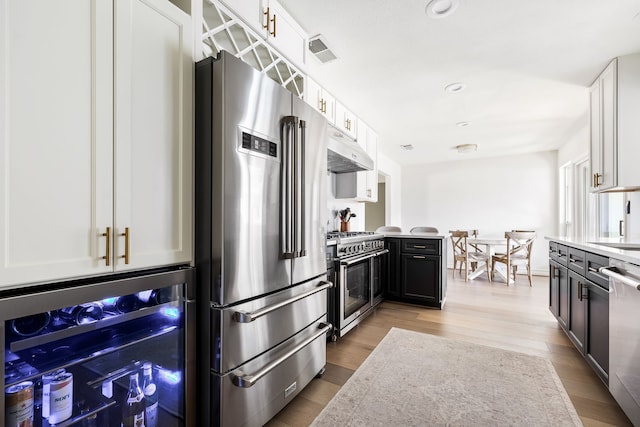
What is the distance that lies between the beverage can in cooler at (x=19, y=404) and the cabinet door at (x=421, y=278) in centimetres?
353

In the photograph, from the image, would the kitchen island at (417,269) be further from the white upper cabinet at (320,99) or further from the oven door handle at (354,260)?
the white upper cabinet at (320,99)

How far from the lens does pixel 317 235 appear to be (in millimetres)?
2037

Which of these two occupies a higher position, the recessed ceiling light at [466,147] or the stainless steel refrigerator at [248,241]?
the recessed ceiling light at [466,147]

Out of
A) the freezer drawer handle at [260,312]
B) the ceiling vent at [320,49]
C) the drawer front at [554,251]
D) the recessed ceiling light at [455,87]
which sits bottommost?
the freezer drawer handle at [260,312]

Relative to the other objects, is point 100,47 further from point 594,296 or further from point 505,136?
point 505,136

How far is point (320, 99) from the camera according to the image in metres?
2.92

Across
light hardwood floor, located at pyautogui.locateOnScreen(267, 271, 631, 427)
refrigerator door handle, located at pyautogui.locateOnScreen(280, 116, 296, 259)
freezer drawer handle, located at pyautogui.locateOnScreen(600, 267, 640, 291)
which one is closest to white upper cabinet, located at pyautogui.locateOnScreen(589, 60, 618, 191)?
freezer drawer handle, located at pyautogui.locateOnScreen(600, 267, 640, 291)

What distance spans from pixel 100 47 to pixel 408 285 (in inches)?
146

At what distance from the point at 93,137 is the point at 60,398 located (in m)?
0.91

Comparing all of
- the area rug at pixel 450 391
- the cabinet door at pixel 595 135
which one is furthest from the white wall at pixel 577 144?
the area rug at pixel 450 391

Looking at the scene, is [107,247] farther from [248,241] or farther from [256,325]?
[256,325]

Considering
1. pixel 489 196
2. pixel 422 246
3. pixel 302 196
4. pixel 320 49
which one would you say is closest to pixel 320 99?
pixel 320 49

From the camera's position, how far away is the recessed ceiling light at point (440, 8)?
1942mm

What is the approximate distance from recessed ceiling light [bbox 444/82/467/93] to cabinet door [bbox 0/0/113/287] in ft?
10.0
